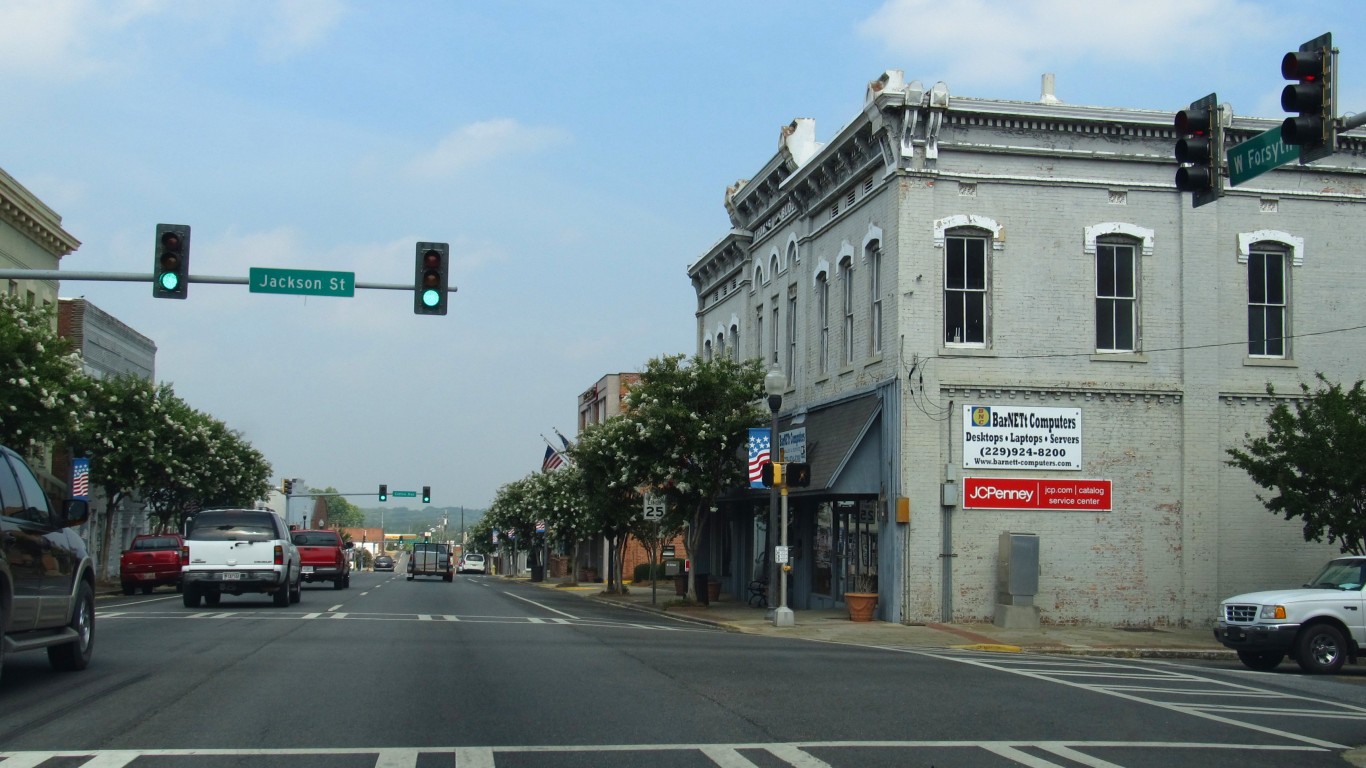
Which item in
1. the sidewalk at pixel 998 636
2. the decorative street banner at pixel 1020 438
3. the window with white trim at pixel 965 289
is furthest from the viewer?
the window with white trim at pixel 965 289

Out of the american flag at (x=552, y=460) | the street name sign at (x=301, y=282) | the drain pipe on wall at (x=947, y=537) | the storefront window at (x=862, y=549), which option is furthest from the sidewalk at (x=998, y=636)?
the american flag at (x=552, y=460)

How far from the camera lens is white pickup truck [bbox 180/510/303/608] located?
2681cm

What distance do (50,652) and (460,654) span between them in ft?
15.6

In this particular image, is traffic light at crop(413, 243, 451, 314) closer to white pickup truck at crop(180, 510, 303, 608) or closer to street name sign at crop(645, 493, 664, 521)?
white pickup truck at crop(180, 510, 303, 608)

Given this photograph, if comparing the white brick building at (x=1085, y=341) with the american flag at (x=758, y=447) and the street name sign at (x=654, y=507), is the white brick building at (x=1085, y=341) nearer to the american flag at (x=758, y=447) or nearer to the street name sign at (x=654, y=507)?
the american flag at (x=758, y=447)

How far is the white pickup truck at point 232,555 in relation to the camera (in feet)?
88.0

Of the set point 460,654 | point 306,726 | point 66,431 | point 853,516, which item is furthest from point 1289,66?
point 66,431

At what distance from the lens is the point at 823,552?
32.3m

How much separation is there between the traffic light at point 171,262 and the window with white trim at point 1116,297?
1732cm

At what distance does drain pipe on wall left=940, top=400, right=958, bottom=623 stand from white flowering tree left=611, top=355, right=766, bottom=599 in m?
7.35

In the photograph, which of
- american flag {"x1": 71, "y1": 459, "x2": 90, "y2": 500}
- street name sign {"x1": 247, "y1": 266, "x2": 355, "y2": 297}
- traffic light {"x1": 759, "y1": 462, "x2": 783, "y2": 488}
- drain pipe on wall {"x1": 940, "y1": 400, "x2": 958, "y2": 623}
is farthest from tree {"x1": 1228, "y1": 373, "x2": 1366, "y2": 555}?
american flag {"x1": 71, "y1": 459, "x2": 90, "y2": 500}

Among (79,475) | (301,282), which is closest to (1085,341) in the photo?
(301,282)

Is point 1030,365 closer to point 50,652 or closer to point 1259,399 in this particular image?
point 1259,399

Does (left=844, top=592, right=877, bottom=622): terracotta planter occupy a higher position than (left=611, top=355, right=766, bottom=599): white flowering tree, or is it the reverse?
(left=611, top=355, right=766, bottom=599): white flowering tree
